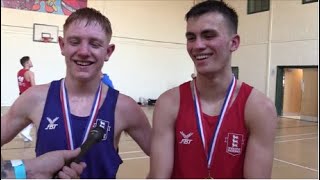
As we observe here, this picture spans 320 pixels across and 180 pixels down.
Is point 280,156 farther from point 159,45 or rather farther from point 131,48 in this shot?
point 159,45

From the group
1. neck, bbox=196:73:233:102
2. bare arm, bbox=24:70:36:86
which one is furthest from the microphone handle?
bare arm, bbox=24:70:36:86

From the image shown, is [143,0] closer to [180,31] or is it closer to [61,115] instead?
[180,31]

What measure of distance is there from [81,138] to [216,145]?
2.10 feet

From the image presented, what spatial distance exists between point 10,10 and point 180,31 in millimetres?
7026

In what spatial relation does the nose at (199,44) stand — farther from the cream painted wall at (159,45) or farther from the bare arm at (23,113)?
the cream painted wall at (159,45)

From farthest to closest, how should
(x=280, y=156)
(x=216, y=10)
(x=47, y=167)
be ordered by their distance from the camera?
(x=280, y=156) → (x=216, y=10) → (x=47, y=167)

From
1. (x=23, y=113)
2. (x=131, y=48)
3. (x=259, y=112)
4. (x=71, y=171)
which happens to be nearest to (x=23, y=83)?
(x=23, y=113)

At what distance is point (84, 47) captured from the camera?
1666 mm

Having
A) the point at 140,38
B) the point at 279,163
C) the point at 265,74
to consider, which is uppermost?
the point at 140,38

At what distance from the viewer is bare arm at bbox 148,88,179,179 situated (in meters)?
1.77

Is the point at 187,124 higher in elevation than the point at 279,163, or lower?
higher

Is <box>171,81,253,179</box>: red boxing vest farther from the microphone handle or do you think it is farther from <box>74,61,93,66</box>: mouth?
the microphone handle

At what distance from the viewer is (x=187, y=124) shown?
1783 mm

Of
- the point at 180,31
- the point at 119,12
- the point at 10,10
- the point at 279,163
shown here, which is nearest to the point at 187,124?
the point at 279,163
